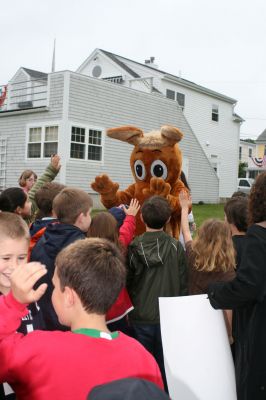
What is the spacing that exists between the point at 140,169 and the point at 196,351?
3011 mm

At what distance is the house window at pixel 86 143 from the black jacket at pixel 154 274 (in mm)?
13465

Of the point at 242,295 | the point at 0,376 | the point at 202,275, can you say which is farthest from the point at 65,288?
the point at 202,275

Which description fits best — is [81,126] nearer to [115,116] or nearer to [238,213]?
[115,116]

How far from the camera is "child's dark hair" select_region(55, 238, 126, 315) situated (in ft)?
5.90

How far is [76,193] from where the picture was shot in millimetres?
3404

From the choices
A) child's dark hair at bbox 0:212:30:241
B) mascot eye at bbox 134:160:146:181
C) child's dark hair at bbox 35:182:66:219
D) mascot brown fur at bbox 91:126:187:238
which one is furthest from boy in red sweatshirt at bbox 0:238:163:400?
mascot eye at bbox 134:160:146:181

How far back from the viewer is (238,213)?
12.7ft

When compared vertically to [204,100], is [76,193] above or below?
below

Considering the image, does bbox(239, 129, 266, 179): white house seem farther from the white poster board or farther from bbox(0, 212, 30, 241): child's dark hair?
bbox(0, 212, 30, 241): child's dark hair

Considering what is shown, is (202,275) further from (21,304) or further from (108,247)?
(21,304)

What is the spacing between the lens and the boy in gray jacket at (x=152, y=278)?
12.2 ft

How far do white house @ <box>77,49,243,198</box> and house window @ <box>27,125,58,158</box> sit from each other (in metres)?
8.34

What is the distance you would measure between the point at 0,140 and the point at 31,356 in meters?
18.1

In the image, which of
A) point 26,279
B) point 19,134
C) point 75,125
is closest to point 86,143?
point 75,125
